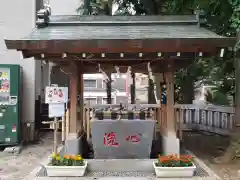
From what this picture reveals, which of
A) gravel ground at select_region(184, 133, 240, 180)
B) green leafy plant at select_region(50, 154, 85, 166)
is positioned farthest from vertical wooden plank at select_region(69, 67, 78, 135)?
gravel ground at select_region(184, 133, 240, 180)

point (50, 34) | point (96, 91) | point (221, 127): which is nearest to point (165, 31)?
point (50, 34)

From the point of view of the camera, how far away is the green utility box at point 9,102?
9.85 metres

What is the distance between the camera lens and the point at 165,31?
7434mm

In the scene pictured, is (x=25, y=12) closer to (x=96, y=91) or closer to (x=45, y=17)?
(x=45, y=17)

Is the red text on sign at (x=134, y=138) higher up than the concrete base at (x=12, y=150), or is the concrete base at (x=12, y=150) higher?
the red text on sign at (x=134, y=138)

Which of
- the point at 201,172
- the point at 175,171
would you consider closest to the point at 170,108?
the point at 201,172

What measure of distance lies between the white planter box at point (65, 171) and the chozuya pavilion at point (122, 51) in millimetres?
1286

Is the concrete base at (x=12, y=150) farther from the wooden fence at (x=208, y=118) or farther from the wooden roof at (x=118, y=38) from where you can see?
the wooden fence at (x=208, y=118)

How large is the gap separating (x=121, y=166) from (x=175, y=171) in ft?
4.38

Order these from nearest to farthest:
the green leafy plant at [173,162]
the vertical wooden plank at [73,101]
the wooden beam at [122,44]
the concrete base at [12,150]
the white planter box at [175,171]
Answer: the wooden beam at [122,44] < the white planter box at [175,171] < the green leafy plant at [173,162] < the vertical wooden plank at [73,101] < the concrete base at [12,150]

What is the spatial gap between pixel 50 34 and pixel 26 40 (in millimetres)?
888

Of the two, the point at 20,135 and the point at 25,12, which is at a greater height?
the point at 25,12

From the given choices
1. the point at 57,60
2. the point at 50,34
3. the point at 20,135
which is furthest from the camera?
the point at 20,135

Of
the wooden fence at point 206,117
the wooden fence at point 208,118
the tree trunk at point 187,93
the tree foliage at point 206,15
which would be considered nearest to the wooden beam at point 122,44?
the tree foliage at point 206,15
